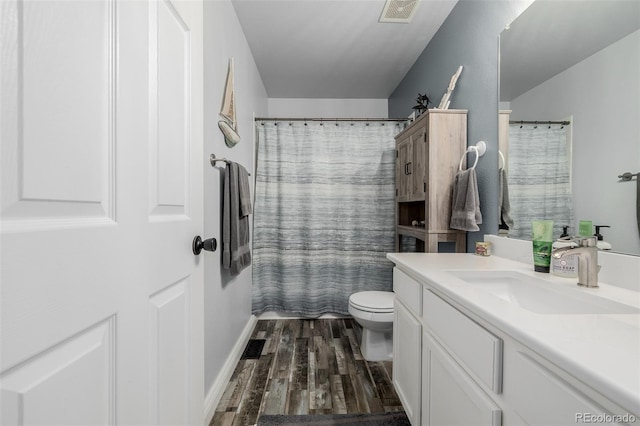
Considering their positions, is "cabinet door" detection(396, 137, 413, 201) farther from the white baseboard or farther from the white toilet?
the white baseboard

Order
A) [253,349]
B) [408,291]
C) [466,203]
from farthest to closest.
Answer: [253,349]
[466,203]
[408,291]

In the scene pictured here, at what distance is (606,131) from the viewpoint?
37.4 inches

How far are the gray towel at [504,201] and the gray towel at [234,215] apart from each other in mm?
1459

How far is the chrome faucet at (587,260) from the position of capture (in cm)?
89

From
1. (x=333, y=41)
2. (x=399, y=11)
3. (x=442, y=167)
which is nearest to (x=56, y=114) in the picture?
(x=442, y=167)

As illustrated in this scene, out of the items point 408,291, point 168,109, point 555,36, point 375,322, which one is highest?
point 555,36

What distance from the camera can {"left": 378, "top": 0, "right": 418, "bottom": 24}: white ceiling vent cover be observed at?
69.4 inches

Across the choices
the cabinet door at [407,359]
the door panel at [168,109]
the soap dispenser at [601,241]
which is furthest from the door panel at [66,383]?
the soap dispenser at [601,241]

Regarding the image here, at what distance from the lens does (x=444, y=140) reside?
5.73 ft

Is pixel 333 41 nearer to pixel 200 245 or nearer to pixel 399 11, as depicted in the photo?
pixel 399 11

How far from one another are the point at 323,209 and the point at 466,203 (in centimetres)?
138

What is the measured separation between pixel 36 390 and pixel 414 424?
1.30 meters

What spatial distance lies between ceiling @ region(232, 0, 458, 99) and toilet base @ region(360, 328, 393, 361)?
2188 mm

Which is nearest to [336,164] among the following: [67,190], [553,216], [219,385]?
[553,216]
